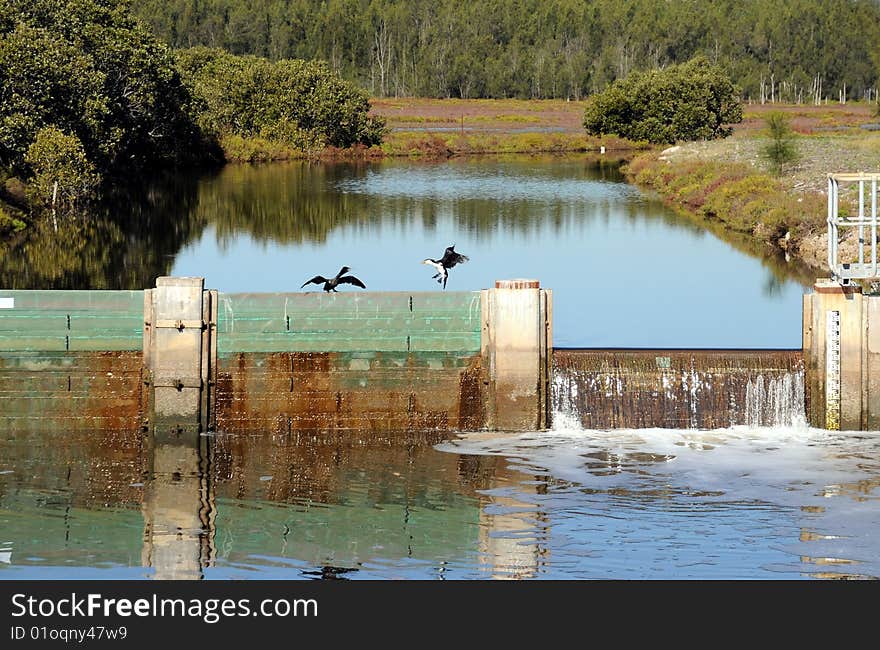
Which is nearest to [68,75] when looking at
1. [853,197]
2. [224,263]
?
[224,263]

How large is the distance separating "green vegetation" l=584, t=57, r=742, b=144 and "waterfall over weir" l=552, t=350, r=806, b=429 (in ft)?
338

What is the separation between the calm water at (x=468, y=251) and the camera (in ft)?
150

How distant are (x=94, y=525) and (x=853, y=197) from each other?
42648 mm

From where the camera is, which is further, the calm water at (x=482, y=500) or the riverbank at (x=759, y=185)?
the riverbank at (x=759, y=185)

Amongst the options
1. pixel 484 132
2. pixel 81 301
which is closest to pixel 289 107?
pixel 484 132

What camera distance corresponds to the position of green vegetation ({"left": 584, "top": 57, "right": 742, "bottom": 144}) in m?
134

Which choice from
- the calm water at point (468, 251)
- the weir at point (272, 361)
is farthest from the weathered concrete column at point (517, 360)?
the calm water at point (468, 251)

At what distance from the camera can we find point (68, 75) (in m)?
79.4

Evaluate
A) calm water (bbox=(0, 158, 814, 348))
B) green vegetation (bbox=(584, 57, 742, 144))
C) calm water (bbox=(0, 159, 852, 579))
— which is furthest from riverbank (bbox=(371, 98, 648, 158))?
calm water (bbox=(0, 159, 852, 579))

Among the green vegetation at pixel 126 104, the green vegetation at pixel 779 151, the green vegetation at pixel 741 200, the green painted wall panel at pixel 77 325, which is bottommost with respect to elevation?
the green painted wall panel at pixel 77 325

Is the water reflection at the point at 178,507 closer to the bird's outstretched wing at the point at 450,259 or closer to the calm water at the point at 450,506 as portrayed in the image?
the calm water at the point at 450,506

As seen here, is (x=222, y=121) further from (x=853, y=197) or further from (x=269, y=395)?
(x=269, y=395)

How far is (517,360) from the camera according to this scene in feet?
102

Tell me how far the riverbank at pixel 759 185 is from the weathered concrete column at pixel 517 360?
24825 mm
